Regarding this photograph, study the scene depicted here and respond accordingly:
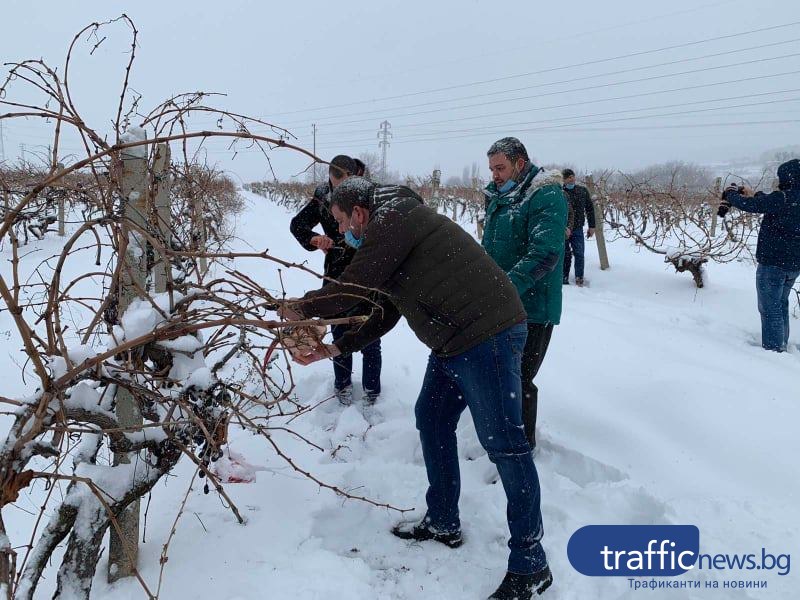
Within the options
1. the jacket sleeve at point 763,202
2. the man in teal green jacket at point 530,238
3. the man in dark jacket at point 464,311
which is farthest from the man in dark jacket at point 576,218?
the man in dark jacket at point 464,311

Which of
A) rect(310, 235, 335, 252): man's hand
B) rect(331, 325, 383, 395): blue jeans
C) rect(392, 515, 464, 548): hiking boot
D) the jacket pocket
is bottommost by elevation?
rect(392, 515, 464, 548): hiking boot

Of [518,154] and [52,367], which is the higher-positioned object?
[518,154]

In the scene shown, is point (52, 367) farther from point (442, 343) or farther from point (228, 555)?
point (442, 343)

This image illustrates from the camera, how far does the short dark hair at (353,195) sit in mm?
1906

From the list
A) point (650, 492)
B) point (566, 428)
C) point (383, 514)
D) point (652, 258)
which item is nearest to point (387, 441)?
point (383, 514)

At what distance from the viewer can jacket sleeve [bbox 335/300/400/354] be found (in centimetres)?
210

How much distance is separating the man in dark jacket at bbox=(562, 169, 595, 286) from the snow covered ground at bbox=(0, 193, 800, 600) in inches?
111

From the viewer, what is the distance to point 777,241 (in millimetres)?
3939

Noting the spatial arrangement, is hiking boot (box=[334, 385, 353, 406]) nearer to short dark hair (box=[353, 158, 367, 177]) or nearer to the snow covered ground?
the snow covered ground

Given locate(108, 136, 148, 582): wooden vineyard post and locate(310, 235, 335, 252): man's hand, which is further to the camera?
locate(310, 235, 335, 252): man's hand

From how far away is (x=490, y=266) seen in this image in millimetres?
1871

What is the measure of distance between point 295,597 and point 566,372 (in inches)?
95.4

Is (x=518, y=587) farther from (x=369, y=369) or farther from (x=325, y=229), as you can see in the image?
(x=325, y=229)

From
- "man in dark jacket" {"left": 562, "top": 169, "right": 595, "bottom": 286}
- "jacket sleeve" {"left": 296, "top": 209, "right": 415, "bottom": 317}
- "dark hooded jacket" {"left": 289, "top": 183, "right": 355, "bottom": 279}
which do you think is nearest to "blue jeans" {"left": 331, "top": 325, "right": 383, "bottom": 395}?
Answer: "dark hooded jacket" {"left": 289, "top": 183, "right": 355, "bottom": 279}
